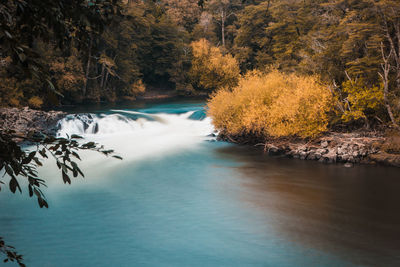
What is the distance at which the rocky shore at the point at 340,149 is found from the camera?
1565cm

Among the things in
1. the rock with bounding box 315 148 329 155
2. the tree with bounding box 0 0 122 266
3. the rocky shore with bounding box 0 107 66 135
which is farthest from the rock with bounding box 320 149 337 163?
the rocky shore with bounding box 0 107 66 135

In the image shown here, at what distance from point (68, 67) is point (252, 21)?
60.1ft

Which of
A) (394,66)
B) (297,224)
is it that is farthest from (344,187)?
(394,66)

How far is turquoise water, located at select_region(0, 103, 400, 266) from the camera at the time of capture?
8.84 metres

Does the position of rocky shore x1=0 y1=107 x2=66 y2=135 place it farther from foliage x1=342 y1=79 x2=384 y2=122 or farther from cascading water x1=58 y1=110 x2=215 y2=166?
foliage x1=342 y1=79 x2=384 y2=122

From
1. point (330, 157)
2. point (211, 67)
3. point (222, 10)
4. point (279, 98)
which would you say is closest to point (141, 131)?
point (279, 98)

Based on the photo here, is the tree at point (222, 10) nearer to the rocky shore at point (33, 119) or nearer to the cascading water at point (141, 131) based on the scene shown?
the cascading water at point (141, 131)

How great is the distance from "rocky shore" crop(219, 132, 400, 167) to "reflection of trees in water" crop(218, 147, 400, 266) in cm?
53

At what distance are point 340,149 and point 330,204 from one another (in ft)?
16.8

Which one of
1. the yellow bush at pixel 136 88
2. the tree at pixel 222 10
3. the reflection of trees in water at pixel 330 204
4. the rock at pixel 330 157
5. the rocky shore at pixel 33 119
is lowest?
the reflection of trees in water at pixel 330 204

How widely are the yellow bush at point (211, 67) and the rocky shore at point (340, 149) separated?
2726cm

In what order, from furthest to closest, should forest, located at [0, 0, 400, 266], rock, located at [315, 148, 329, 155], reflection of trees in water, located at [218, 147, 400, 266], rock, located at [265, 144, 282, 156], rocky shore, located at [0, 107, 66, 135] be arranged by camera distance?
rocky shore, located at [0, 107, 66, 135] < rock, located at [265, 144, 282, 156] < rock, located at [315, 148, 329, 155] < reflection of trees in water, located at [218, 147, 400, 266] < forest, located at [0, 0, 400, 266]

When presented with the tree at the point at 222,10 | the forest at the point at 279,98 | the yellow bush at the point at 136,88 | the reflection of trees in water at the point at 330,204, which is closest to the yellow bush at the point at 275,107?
Answer: the forest at the point at 279,98

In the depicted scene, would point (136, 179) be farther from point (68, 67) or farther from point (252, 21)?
point (252, 21)
